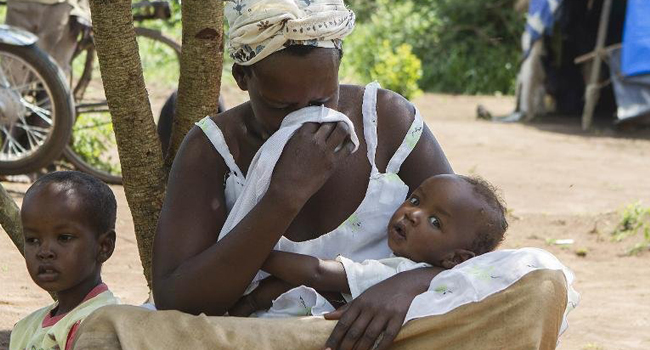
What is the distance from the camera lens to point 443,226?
2496mm

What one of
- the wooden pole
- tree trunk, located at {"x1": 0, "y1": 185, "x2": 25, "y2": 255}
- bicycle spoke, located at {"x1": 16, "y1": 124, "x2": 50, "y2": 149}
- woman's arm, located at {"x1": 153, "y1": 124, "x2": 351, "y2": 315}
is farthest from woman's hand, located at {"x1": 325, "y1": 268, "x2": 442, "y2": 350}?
the wooden pole

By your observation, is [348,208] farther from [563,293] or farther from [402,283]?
[563,293]

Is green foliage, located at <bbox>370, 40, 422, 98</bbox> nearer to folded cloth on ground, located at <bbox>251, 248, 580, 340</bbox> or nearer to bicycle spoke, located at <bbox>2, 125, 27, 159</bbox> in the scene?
bicycle spoke, located at <bbox>2, 125, 27, 159</bbox>

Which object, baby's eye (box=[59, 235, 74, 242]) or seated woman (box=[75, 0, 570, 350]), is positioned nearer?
seated woman (box=[75, 0, 570, 350])

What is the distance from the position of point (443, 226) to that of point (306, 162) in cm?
38

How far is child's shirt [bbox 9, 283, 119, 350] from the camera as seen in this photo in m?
2.71

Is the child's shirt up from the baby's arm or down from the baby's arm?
down

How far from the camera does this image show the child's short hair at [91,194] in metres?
2.81

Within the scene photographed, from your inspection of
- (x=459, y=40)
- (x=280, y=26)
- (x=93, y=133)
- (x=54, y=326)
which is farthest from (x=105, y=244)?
(x=459, y=40)

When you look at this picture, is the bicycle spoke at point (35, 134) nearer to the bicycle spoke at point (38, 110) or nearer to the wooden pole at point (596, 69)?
the bicycle spoke at point (38, 110)

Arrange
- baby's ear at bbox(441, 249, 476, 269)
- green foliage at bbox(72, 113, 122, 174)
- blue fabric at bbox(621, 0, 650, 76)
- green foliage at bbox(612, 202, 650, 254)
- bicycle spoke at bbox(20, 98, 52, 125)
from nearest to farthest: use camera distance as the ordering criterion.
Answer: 1. baby's ear at bbox(441, 249, 476, 269)
2. green foliage at bbox(612, 202, 650, 254)
3. bicycle spoke at bbox(20, 98, 52, 125)
4. green foliage at bbox(72, 113, 122, 174)
5. blue fabric at bbox(621, 0, 650, 76)

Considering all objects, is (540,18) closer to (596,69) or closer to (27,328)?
(596,69)

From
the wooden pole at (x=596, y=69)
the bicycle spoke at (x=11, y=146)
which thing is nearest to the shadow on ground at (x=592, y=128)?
the wooden pole at (x=596, y=69)

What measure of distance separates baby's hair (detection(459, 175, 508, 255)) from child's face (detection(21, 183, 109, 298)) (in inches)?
39.4
